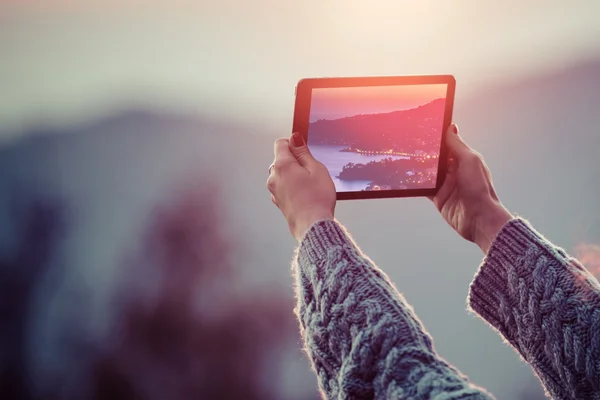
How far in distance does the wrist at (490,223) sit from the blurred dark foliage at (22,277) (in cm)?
320

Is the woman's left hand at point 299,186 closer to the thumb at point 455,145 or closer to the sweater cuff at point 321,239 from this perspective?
the sweater cuff at point 321,239

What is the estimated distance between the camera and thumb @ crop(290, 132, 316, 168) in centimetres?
74


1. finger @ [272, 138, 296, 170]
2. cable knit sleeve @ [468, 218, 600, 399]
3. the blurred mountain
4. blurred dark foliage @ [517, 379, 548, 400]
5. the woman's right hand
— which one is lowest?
blurred dark foliage @ [517, 379, 548, 400]

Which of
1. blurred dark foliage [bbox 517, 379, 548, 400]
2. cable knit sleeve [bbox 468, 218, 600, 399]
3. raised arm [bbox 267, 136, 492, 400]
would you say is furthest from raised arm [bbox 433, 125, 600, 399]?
blurred dark foliage [bbox 517, 379, 548, 400]

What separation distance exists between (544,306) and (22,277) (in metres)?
3.54

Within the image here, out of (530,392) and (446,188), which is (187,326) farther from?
(446,188)

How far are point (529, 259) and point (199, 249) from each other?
3062 mm

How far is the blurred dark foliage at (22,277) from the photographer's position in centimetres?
340

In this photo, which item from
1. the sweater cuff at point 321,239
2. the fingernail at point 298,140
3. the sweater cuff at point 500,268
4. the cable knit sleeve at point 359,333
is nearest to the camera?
the cable knit sleeve at point 359,333

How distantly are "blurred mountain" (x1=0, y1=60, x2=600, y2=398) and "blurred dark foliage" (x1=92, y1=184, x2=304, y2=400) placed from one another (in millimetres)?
109

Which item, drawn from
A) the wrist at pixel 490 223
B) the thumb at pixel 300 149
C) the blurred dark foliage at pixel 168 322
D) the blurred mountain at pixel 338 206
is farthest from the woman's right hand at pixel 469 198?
the blurred dark foliage at pixel 168 322

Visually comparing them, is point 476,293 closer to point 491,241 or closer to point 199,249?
point 491,241

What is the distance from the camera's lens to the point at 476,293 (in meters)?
0.69

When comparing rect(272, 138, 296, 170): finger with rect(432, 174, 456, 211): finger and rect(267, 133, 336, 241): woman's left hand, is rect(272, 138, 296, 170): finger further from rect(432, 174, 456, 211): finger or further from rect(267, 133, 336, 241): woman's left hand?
rect(432, 174, 456, 211): finger
